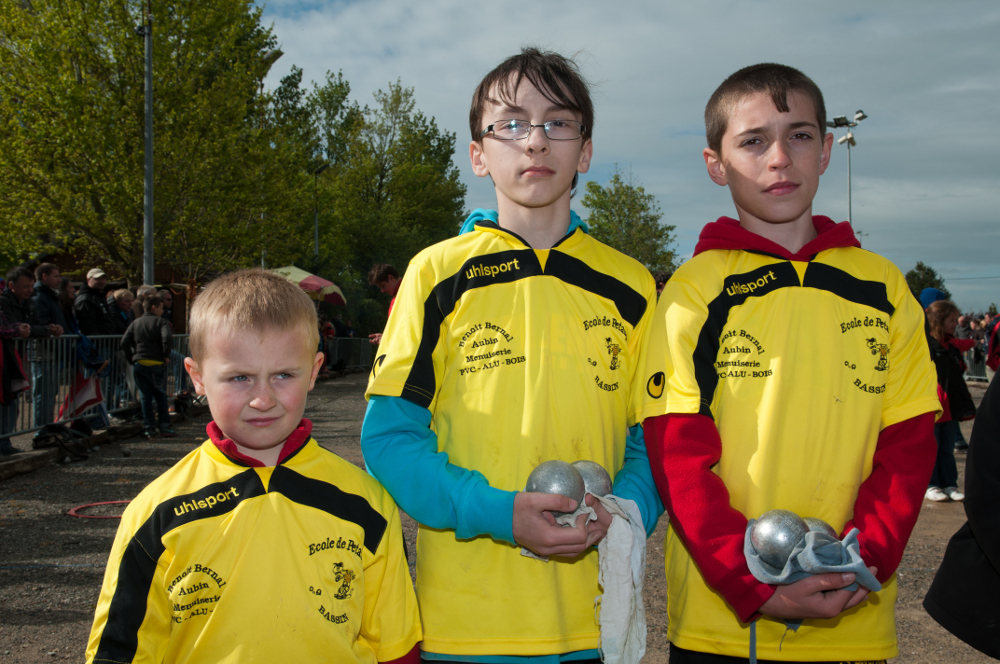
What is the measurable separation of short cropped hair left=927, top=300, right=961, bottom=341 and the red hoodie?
7849 mm

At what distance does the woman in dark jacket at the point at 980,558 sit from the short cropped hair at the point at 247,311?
2019 millimetres

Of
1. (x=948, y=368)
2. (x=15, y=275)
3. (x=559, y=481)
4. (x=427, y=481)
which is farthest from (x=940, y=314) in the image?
(x=15, y=275)

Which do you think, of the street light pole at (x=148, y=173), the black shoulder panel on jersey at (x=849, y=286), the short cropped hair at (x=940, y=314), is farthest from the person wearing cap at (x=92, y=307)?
the short cropped hair at (x=940, y=314)

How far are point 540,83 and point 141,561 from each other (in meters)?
1.96

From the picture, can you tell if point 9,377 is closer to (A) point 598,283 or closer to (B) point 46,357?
(B) point 46,357

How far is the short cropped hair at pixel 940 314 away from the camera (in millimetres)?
8922

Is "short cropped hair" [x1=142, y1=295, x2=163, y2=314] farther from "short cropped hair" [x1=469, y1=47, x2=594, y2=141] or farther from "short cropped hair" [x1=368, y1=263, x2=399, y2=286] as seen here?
"short cropped hair" [x1=469, y1=47, x2=594, y2=141]

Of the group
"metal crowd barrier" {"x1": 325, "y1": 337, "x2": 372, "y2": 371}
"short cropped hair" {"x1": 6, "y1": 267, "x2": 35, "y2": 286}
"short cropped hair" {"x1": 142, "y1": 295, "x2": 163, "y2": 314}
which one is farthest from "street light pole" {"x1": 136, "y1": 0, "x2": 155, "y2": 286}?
"metal crowd barrier" {"x1": 325, "y1": 337, "x2": 372, "y2": 371}

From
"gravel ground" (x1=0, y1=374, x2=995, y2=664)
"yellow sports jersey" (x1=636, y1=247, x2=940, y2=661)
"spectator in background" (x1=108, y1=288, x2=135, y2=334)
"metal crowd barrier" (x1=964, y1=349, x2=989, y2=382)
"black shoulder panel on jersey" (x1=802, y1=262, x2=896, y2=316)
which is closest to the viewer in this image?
"yellow sports jersey" (x1=636, y1=247, x2=940, y2=661)

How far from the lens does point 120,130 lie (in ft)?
61.3

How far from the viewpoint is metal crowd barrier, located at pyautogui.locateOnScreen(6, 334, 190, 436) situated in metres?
9.51

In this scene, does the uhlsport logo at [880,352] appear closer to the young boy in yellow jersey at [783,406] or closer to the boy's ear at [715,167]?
the young boy in yellow jersey at [783,406]

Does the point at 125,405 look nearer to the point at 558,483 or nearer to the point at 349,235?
the point at 558,483

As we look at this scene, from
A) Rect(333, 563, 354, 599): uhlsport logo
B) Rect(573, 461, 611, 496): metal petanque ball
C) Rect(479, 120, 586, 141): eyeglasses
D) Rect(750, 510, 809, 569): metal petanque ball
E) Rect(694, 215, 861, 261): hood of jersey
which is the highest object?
Rect(479, 120, 586, 141): eyeglasses
